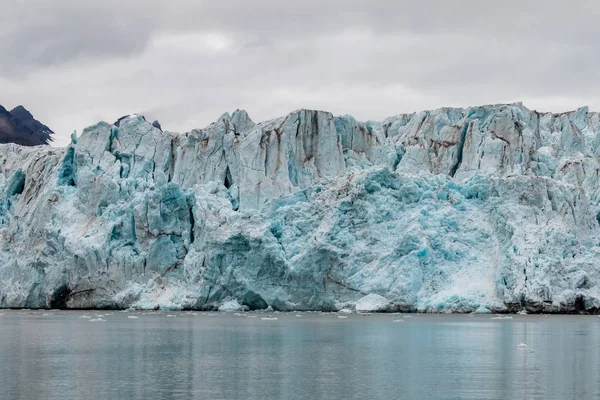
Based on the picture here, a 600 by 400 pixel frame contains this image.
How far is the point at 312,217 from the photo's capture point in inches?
1476

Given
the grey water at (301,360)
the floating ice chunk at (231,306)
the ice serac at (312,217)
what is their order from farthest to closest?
the floating ice chunk at (231,306) → the ice serac at (312,217) → the grey water at (301,360)

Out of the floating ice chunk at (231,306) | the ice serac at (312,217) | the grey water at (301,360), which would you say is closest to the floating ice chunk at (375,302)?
the ice serac at (312,217)

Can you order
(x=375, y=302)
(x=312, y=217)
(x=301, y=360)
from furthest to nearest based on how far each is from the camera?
(x=312, y=217)
(x=375, y=302)
(x=301, y=360)

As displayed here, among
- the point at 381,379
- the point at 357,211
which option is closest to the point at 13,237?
the point at 357,211

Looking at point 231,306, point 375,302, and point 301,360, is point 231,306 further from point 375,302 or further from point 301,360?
point 301,360

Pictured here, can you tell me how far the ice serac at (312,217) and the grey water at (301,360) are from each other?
A: 4.10 meters

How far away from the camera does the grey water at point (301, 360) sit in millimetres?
13992

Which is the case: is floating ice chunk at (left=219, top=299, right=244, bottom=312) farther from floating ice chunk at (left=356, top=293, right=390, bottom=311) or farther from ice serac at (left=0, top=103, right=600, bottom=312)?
floating ice chunk at (left=356, top=293, right=390, bottom=311)

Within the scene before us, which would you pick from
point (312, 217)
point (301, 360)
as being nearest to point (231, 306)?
point (312, 217)

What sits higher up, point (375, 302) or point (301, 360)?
point (375, 302)

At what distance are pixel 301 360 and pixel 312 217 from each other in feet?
62.3

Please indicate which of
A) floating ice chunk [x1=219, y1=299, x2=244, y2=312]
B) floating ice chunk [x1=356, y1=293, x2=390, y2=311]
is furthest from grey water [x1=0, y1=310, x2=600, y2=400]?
floating ice chunk [x1=219, y1=299, x2=244, y2=312]

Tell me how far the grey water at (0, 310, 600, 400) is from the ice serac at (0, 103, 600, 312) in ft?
13.5

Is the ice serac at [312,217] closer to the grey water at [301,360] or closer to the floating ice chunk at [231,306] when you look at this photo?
the floating ice chunk at [231,306]
